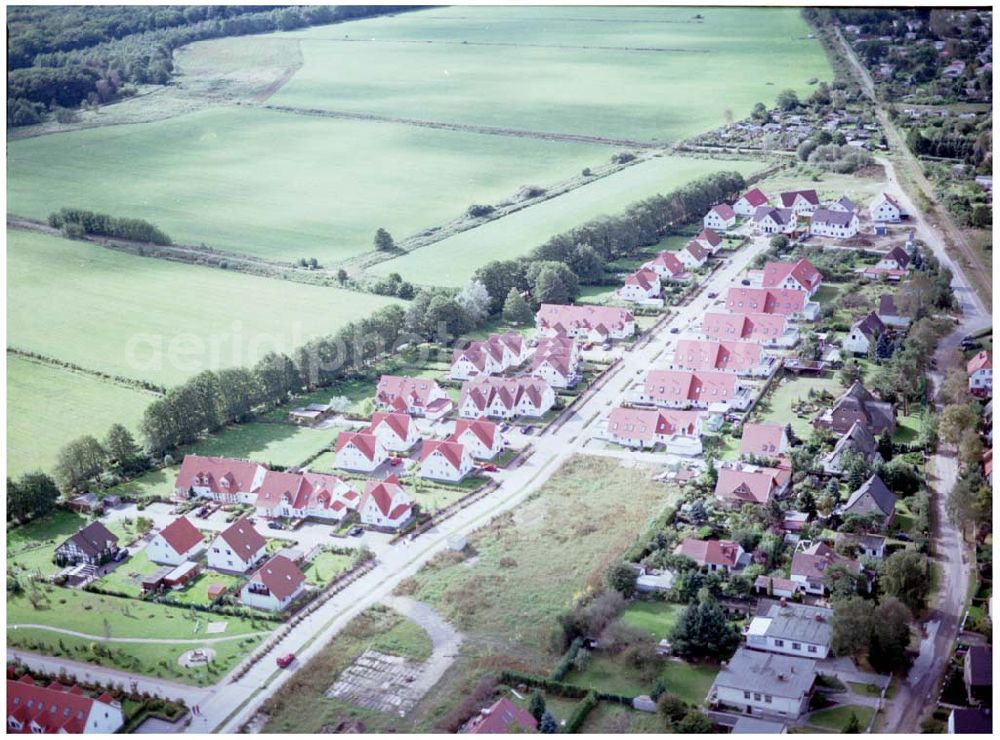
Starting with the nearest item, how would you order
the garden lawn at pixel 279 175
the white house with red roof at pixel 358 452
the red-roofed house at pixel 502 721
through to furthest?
1. the red-roofed house at pixel 502 721
2. the white house with red roof at pixel 358 452
3. the garden lawn at pixel 279 175

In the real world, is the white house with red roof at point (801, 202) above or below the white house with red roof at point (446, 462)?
above

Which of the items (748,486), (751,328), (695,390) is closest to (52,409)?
(695,390)

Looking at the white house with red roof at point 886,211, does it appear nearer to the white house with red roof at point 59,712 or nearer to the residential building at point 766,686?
the residential building at point 766,686

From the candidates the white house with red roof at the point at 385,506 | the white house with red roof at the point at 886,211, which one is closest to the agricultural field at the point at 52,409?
the white house with red roof at the point at 385,506

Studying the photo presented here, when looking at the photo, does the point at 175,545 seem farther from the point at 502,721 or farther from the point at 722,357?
the point at 722,357

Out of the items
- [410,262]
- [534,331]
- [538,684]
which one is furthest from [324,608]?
[410,262]
